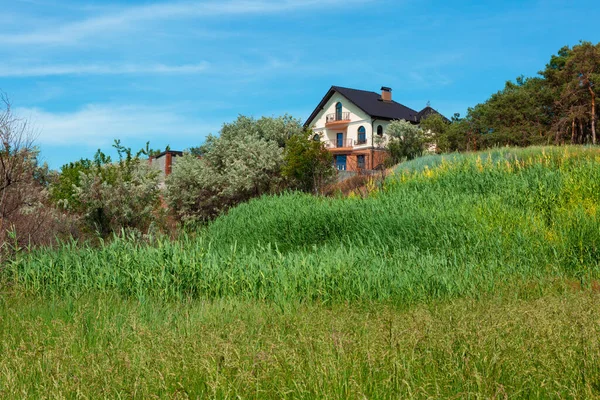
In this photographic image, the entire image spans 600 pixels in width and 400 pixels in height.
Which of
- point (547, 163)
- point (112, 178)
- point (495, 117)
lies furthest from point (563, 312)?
point (495, 117)

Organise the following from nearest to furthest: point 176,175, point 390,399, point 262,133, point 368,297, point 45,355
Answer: point 390,399
point 45,355
point 368,297
point 176,175
point 262,133

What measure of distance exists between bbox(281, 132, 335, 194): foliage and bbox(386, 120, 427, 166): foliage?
53.5 feet

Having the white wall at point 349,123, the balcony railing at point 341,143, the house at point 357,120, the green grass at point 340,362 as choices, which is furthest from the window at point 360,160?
the green grass at point 340,362

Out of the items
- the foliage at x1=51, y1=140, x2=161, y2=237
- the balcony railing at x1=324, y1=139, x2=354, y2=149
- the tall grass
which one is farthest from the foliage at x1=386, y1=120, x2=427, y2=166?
the tall grass

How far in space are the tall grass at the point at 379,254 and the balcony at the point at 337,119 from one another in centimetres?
3948

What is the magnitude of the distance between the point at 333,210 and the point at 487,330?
884 cm

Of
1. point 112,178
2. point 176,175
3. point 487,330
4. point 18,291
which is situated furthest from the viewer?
point 176,175

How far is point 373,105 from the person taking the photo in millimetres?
51688

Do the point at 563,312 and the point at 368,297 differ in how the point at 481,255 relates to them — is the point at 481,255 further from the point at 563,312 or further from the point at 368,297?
the point at 563,312

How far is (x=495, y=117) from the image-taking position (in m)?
40.5

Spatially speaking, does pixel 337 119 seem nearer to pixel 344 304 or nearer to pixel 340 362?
pixel 344 304

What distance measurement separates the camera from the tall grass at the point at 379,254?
6.79 metres

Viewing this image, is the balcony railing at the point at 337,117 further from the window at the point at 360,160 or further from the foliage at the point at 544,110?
the foliage at the point at 544,110

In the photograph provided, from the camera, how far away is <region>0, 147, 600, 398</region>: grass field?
3.23m
